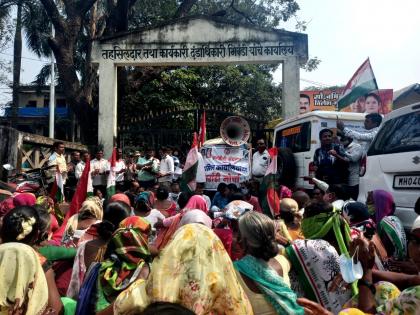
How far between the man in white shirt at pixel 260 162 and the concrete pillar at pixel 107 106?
436 centimetres

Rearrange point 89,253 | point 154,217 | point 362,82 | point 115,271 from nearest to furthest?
point 115,271 < point 89,253 < point 154,217 < point 362,82

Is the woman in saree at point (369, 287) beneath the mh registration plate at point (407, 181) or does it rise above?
beneath

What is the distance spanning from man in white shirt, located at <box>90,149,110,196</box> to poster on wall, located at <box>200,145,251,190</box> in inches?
89.6

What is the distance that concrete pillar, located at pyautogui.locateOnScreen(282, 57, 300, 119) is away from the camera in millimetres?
12641

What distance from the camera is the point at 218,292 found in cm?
204

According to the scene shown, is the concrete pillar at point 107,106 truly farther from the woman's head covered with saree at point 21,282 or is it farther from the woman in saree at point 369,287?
the woman in saree at point 369,287

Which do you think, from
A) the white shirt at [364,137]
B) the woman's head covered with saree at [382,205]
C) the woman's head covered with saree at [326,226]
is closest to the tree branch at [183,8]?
the white shirt at [364,137]

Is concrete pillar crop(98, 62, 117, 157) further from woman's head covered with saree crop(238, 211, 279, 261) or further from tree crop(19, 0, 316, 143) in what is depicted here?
woman's head covered with saree crop(238, 211, 279, 261)

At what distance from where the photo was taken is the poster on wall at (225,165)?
10.4m

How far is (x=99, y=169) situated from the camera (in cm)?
1095

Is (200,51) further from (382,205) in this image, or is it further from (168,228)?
(382,205)

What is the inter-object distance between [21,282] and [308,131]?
25.2 ft

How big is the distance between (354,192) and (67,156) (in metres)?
9.00

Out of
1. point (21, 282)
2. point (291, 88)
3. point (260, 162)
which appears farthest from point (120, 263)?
point (291, 88)
